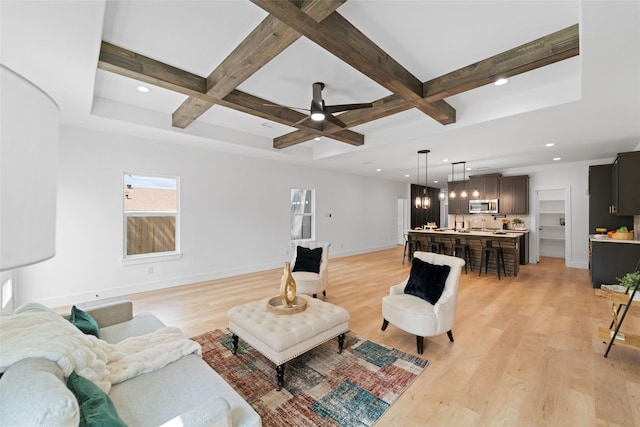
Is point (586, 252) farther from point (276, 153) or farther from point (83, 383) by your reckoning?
point (83, 383)

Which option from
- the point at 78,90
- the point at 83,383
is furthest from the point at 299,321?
the point at 78,90

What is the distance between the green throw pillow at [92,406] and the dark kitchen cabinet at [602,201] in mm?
8794

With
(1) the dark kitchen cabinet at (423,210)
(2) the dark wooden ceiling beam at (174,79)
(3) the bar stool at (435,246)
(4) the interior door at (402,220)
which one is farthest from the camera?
(1) the dark kitchen cabinet at (423,210)

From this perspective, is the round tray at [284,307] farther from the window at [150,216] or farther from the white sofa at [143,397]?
the window at [150,216]

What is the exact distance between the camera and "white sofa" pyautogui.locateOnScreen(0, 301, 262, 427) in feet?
2.65

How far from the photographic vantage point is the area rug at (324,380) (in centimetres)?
193

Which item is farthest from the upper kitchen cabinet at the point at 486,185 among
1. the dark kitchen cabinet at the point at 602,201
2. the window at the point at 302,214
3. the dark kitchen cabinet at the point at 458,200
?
the window at the point at 302,214

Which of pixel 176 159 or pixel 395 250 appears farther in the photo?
pixel 395 250

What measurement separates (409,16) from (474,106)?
2256mm

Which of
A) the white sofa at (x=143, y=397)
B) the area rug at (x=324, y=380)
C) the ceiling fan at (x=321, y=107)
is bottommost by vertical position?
the area rug at (x=324, y=380)

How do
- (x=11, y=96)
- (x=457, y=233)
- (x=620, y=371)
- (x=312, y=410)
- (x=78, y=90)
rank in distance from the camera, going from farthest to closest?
(x=457, y=233)
(x=78, y=90)
(x=620, y=371)
(x=312, y=410)
(x=11, y=96)

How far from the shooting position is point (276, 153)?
5805mm

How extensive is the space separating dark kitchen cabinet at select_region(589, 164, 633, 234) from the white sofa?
27.5 ft

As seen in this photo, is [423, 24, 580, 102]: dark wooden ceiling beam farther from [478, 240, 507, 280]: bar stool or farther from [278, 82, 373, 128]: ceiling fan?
[478, 240, 507, 280]: bar stool
